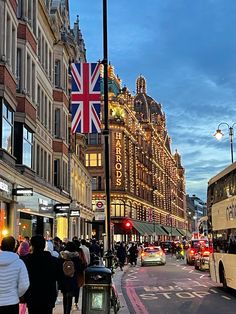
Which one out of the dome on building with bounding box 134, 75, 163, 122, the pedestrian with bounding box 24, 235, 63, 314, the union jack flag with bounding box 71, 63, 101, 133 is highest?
the dome on building with bounding box 134, 75, 163, 122

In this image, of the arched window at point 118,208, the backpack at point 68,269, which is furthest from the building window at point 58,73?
the arched window at point 118,208

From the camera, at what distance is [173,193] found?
153 metres

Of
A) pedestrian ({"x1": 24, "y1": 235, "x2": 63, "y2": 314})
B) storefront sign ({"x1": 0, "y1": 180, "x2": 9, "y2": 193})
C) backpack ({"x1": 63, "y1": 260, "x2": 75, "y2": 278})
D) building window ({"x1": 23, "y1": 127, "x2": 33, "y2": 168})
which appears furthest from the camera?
building window ({"x1": 23, "y1": 127, "x2": 33, "y2": 168})

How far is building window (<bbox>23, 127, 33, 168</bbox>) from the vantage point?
25.4 meters

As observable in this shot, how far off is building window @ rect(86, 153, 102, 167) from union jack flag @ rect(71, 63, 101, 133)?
210 feet

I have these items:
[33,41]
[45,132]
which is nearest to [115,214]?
[45,132]

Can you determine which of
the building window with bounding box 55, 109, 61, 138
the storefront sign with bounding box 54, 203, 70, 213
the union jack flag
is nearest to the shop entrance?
the storefront sign with bounding box 54, 203, 70, 213

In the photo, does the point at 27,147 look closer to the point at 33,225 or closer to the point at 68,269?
the point at 33,225

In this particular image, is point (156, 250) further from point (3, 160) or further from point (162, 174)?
point (162, 174)

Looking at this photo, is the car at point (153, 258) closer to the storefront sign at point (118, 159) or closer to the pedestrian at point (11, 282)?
the pedestrian at point (11, 282)

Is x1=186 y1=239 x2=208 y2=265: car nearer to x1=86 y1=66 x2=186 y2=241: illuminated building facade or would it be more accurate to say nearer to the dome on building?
x1=86 y1=66 x2=186 y2=241: illuminated building facade

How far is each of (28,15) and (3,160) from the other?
1006cm

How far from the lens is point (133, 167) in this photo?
291 ft

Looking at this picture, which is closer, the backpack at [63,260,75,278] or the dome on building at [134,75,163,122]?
the backpack at [63,260,75,278]
